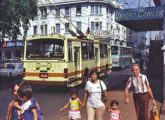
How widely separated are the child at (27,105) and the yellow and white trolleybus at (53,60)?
8.88 metres

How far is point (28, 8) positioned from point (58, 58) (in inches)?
342

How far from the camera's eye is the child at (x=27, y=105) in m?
4.10

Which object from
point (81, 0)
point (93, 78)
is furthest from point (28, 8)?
point (81, 0)

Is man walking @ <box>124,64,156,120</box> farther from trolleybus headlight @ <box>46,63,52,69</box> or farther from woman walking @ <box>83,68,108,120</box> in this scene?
trolleybus headlight @ <box>46,63,52,69</box>

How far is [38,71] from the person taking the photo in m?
13.6

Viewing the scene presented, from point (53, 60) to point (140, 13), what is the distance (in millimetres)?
4955

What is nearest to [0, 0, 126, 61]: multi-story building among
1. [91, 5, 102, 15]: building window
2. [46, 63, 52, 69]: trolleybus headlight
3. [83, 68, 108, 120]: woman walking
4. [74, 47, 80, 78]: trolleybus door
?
[91, 5, 102, 15]: building window

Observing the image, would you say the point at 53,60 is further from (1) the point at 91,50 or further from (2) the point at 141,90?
(2) the point at 141,90

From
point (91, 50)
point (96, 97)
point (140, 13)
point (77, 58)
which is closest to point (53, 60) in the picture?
point (77, 58)

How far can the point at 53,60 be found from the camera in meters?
13.4

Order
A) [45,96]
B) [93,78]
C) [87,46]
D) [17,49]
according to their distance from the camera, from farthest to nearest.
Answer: [17,49]
[87,46]
[45,96]
[93,78]

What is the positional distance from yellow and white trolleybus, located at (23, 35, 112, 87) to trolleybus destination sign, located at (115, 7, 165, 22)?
2875 mm

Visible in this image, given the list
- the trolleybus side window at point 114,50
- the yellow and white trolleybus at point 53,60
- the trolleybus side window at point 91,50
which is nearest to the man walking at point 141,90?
the yellow and white trolleybus at point 53,60

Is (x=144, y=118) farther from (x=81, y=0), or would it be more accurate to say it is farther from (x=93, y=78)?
(x=81, y=0)
